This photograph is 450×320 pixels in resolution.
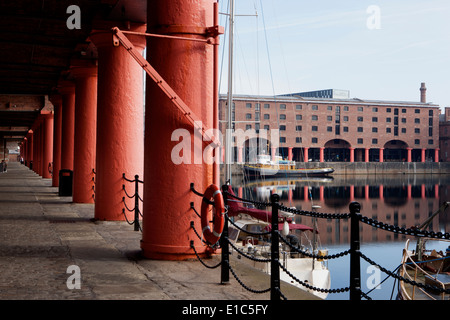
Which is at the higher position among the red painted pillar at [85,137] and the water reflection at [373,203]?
the red painted pillar at [85,137]

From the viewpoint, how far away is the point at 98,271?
21.1ft

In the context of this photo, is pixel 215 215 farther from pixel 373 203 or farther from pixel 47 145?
pixel 373 203

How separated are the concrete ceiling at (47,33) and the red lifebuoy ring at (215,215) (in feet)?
16.9

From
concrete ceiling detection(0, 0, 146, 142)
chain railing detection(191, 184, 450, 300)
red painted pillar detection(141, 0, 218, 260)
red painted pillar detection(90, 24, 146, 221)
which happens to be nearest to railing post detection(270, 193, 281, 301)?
chain railing detection(191, 184, 450, 300)

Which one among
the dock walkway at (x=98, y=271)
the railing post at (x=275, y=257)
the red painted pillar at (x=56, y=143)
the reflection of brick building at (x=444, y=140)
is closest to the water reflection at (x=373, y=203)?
the red painted pillar at (x=56, y=143)

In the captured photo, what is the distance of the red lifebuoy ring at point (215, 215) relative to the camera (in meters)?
6.10

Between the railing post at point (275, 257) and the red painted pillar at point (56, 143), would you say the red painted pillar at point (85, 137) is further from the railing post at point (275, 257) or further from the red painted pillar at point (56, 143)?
the railing post at point (275, 257)

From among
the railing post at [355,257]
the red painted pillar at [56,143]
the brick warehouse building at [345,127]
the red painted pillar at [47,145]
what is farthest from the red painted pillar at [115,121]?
the brick warehouse building at [345,127]

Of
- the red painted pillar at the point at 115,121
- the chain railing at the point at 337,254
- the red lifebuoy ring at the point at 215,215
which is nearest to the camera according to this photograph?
the chain railing at the point at 337,254

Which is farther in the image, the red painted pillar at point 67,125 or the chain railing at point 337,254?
the red painted pillar at point 67,125

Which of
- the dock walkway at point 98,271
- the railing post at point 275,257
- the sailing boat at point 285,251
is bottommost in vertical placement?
the sailing boat at point 285,251

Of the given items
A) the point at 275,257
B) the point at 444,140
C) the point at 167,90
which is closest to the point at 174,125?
the point at 167,90

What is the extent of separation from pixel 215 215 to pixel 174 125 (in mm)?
1557

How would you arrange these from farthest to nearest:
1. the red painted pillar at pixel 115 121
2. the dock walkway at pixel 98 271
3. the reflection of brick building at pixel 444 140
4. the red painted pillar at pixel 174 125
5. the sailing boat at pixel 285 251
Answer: the reflection of brick building at pixel 444 140, the sailing boat at pixel 285 251, the red painted pillar at pixel 115 121, the red painted pillar at pixel 174 125, the dock walkway at pixel 98 271
